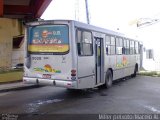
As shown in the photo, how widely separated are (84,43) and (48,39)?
1454mm

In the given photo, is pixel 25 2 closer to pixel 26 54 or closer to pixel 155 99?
pixel 26 54

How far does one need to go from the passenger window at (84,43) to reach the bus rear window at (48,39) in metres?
0.57

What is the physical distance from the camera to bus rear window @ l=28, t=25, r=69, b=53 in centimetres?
1224

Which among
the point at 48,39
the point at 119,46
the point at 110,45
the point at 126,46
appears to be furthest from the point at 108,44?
the point at 48,39

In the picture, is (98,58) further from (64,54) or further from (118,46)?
(118,46)

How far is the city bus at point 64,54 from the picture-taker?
12055 millimetres

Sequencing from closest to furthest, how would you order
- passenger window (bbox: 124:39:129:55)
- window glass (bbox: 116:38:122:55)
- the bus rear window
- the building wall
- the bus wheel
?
the bus rear window
the bus wheel
window glass (bbox: 116:38:122:55)
passenger window (bbox: 124:39:129:55)
the building wall

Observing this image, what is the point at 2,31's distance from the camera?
2375 centimetres

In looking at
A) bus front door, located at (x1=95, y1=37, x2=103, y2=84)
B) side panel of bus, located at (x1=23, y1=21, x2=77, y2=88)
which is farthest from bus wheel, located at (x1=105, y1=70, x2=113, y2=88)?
side panel of bus, located at (x1=23, y1=21, x2=77, y2=88)

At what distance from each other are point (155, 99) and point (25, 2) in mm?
17653

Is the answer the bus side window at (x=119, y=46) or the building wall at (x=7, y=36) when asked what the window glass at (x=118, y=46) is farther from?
the building wall at (x=7, y=36)

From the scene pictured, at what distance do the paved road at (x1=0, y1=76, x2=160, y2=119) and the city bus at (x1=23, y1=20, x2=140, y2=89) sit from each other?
24.4 inches

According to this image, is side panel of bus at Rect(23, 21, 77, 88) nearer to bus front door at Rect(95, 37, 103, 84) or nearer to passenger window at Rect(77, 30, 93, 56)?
passenger window at Rect(77, 30, 93, 56)

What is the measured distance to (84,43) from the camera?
509 inches
